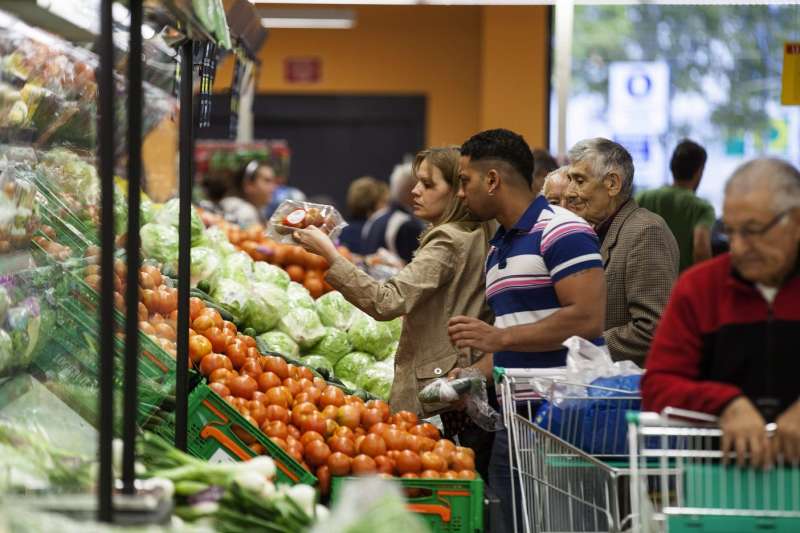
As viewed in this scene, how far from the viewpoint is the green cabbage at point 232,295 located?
576 centimetres

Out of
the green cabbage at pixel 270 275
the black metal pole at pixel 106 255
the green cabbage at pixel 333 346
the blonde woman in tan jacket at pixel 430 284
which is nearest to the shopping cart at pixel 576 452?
the blonde woman in tan jacket at pixel 430 284

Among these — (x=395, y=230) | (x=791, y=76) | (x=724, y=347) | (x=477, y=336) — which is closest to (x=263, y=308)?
(x=477, y=336)

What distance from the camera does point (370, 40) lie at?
15.0 m

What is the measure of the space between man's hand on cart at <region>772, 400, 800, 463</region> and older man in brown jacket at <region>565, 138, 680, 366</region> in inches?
66.4

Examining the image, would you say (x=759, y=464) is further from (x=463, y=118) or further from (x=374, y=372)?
(x=463, y=118)

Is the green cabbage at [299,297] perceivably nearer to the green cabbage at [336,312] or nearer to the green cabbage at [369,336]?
the green cabbage at [336,312]

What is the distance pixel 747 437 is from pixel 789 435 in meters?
0.09

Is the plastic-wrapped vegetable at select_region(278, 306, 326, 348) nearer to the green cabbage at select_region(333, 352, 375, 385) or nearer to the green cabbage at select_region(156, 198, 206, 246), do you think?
the green cabbage at select_region(333, 352, 375, 385)

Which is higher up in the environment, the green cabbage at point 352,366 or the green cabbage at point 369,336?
the green cabbage at point 369,336

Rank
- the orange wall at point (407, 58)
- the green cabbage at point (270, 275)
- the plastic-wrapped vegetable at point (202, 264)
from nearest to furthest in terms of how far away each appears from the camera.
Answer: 1. the plastic-wrapped vegetable at point (202, 264)
2. the green cabbage at point (270, 275)
3. the orange wall at point (407, 58)

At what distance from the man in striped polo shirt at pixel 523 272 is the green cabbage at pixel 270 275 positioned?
97.6 inches

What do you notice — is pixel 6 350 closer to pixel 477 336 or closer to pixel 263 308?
pixel 477 336

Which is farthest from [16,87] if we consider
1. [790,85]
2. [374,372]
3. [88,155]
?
[790,85]

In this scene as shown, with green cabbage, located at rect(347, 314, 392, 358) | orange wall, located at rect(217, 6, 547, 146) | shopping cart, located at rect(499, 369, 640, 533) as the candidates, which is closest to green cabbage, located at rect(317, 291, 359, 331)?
green cabbage, located at rect(347, 314, 392, 358)
